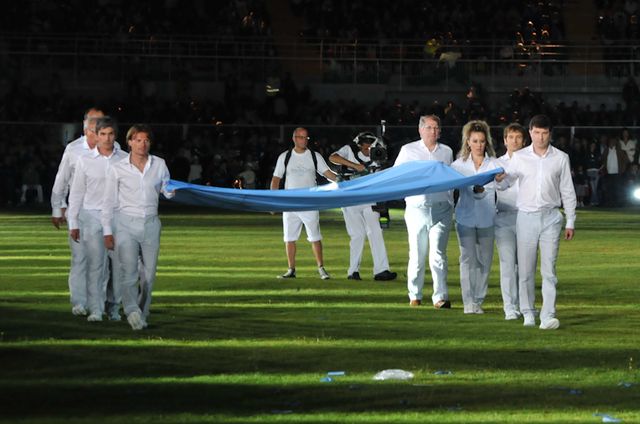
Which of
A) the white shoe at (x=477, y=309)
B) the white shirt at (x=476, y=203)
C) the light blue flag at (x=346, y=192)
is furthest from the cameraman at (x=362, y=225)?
the white shoe at (x=477, y=309)

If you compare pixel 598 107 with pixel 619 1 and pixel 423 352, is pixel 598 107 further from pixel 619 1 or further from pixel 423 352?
pixel 423 352

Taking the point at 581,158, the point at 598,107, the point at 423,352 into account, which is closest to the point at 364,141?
the point at 423,352

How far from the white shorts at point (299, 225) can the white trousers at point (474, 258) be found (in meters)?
5.15

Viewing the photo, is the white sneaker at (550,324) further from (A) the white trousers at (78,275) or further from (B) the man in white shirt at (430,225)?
(A) the white trousers at (78,275)

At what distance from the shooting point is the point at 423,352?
15.1 meters

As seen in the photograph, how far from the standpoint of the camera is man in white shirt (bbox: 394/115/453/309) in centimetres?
1916

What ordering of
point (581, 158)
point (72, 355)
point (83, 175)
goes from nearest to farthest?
point (72, 355)
point (83, 175)
point (581, 158)

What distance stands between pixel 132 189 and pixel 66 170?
5.44 ft

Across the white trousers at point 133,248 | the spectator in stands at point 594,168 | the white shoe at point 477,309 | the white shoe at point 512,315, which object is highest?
the spectator in stands at point 594,168

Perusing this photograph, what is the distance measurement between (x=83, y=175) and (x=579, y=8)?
142 ft

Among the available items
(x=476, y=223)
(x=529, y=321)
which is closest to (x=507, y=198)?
(x=476, y=223)

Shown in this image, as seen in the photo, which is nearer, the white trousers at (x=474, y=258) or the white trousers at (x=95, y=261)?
the white trousers at (x=95, y=261)

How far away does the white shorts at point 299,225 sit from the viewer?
77.7 feet

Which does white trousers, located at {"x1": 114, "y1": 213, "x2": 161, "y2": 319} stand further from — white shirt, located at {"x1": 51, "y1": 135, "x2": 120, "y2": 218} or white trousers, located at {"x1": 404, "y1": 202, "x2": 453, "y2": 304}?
white trousers, located at {"x1": 404, "y1": 202, "x2": 453, "y2": 304}
